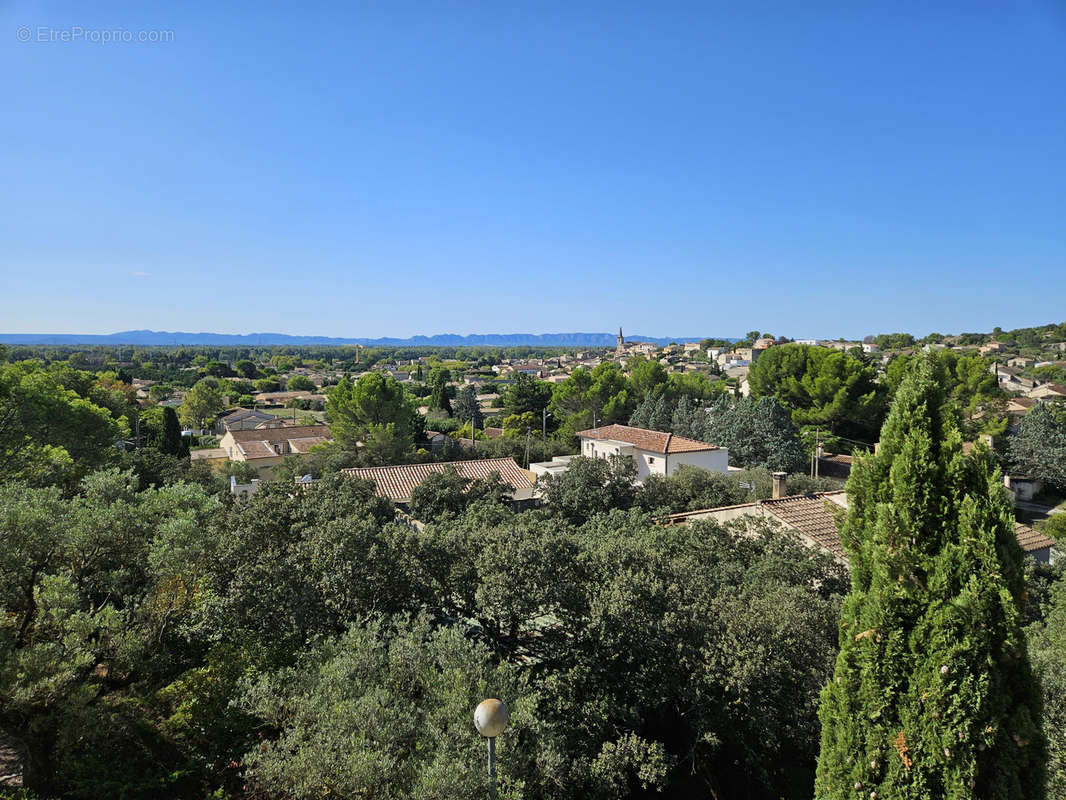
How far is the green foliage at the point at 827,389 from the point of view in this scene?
118 feet

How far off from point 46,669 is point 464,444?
30662 millimetres

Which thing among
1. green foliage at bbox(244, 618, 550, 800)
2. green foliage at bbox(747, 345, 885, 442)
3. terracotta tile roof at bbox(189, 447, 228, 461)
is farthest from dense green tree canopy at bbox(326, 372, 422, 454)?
green foliage at bbox(747, 345, 885, 442)

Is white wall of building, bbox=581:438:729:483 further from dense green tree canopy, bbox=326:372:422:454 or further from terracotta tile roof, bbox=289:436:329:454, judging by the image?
terracotta tile roof, bbox=289:436:329:454

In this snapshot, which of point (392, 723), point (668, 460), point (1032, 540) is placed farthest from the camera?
point (668, 460)

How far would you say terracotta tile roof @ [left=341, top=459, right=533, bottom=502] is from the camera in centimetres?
2103

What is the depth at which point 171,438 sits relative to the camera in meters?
32.5

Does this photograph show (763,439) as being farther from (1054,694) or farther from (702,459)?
(1054,694)

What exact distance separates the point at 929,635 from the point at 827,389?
117ft

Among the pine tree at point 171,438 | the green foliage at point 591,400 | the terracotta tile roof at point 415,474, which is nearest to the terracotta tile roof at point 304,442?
the pine tree at point 171,438

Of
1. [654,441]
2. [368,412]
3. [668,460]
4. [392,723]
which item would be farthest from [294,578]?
[368,412]

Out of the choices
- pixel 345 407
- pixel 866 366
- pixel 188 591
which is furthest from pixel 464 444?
pixel 188 591

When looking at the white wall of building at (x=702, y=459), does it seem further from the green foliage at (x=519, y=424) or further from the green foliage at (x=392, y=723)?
the green foliage at (x=392, y=723)

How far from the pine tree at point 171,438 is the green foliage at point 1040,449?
45.2 meters

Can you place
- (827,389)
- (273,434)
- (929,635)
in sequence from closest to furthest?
(929,635)
(827,389)
(273,434)
